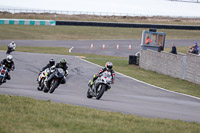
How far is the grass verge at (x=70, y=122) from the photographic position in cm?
782

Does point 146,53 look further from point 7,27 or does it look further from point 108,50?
point 7,27

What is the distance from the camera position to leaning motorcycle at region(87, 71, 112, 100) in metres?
13.6

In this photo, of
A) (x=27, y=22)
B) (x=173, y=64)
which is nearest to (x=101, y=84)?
(x=173, y=64)

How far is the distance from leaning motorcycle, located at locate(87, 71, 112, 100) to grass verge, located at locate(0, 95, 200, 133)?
2.92m

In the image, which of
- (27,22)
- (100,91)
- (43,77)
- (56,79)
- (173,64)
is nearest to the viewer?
(100,91)

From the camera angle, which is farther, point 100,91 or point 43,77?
point 43,77

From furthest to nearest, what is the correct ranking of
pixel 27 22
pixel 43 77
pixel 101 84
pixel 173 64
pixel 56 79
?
pixel 27 22 → pixel 173 64 → pixel 43 77 → pixel 56 79 → pixel 101 84

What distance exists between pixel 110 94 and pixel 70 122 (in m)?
7.92

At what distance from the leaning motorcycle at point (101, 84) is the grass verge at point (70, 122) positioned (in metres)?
2.92

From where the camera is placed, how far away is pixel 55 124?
8.25 m

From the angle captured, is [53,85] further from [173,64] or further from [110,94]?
[173,64]

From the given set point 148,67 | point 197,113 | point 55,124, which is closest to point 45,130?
point 55,124

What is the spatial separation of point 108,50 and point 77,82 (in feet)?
83.6

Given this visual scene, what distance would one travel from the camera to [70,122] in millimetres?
8594
